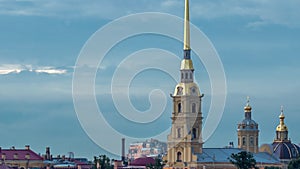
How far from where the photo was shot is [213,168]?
114 metres

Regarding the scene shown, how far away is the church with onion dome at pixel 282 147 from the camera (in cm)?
12912

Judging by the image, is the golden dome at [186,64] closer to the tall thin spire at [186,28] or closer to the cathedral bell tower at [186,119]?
the cathedral bell tower at [186,119]

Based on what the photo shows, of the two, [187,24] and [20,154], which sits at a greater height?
[187,24]

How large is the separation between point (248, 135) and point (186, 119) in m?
16.8

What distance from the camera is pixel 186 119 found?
11306cm

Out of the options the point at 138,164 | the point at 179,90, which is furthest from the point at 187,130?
the point at 138,164

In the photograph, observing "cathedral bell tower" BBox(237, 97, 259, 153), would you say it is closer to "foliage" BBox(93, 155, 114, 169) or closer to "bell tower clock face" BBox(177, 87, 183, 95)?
"bell tower clock face" BBox(177, 87, 183, 95)

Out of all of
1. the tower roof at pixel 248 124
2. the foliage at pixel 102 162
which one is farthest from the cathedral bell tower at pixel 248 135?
the foliage at pixel 102 162

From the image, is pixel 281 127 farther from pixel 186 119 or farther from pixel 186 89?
pixel 186 89

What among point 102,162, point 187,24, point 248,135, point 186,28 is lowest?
point 102,162

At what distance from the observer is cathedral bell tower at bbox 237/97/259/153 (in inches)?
5002

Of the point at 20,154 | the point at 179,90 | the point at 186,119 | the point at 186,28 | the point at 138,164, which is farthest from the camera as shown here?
the point at 186,28

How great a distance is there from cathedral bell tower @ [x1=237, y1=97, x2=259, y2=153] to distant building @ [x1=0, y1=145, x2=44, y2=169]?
87.4ft

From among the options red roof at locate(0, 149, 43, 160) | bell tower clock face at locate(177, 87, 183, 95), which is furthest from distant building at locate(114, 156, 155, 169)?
red roof at locate(0, 149, 43, 160)
